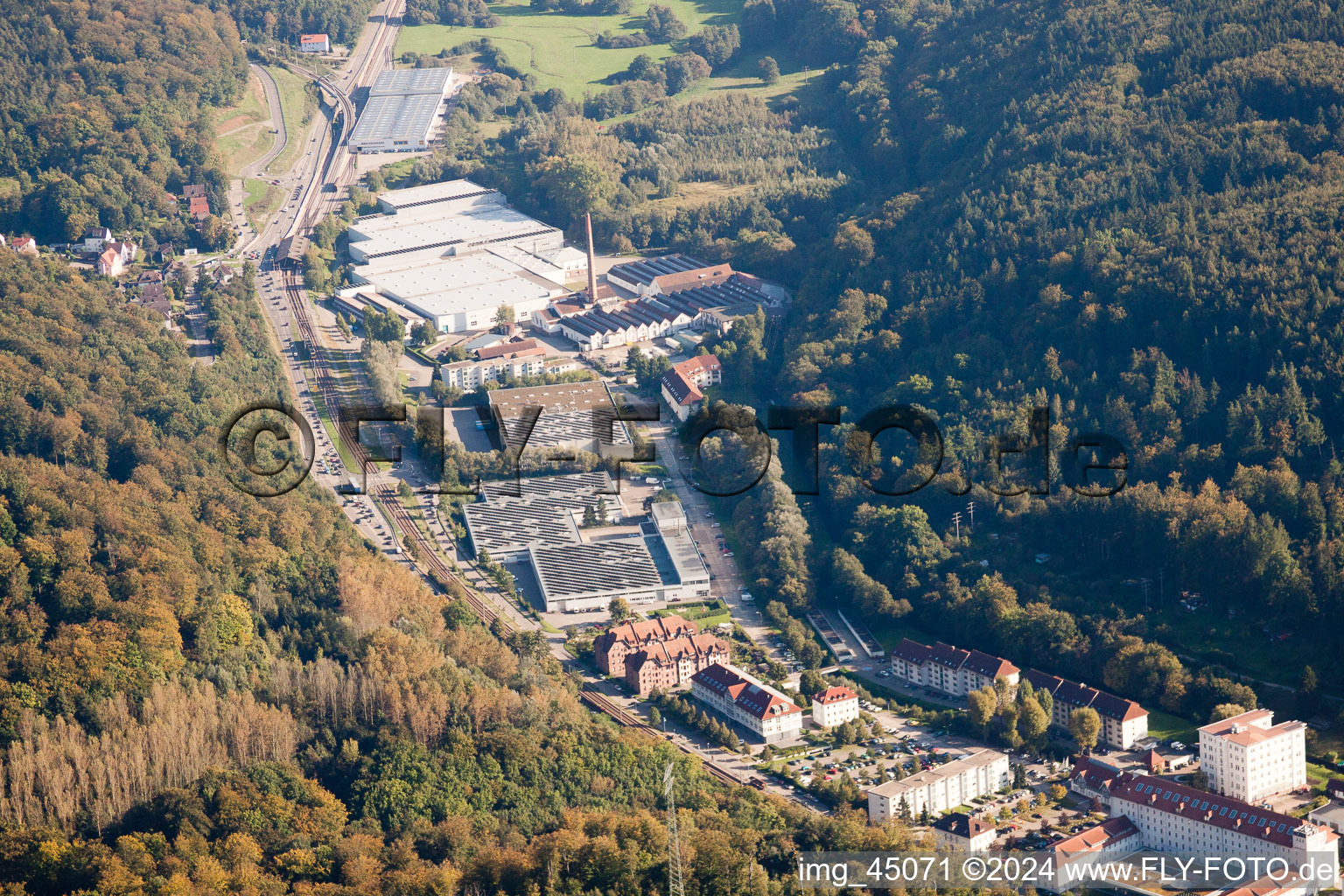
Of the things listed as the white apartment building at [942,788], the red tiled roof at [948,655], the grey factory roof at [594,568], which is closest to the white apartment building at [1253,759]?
the white apartment building at [942,788]

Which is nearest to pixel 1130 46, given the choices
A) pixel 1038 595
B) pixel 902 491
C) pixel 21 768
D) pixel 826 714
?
pixel 902 491

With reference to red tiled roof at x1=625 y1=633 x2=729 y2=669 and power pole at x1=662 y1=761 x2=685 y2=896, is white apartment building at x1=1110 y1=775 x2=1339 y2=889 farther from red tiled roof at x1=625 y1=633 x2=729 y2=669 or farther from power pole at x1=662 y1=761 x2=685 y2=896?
red tiled roof at x1=625 y1=633 x2=729 y2=669

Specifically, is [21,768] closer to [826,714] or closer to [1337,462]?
[826,714]

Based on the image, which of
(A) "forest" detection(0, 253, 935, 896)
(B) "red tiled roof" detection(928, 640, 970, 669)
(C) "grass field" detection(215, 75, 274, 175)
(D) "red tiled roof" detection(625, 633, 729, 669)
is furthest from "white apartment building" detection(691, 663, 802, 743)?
(C) "grass field" detection(215, 75, 274, 175)

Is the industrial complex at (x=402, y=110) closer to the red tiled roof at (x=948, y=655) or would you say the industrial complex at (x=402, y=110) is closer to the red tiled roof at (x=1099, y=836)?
the red tiled roof at (x=948, y=655)

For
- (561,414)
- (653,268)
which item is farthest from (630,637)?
(653,268)

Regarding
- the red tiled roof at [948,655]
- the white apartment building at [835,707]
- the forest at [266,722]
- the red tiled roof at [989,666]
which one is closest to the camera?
the forest at [266,722]
